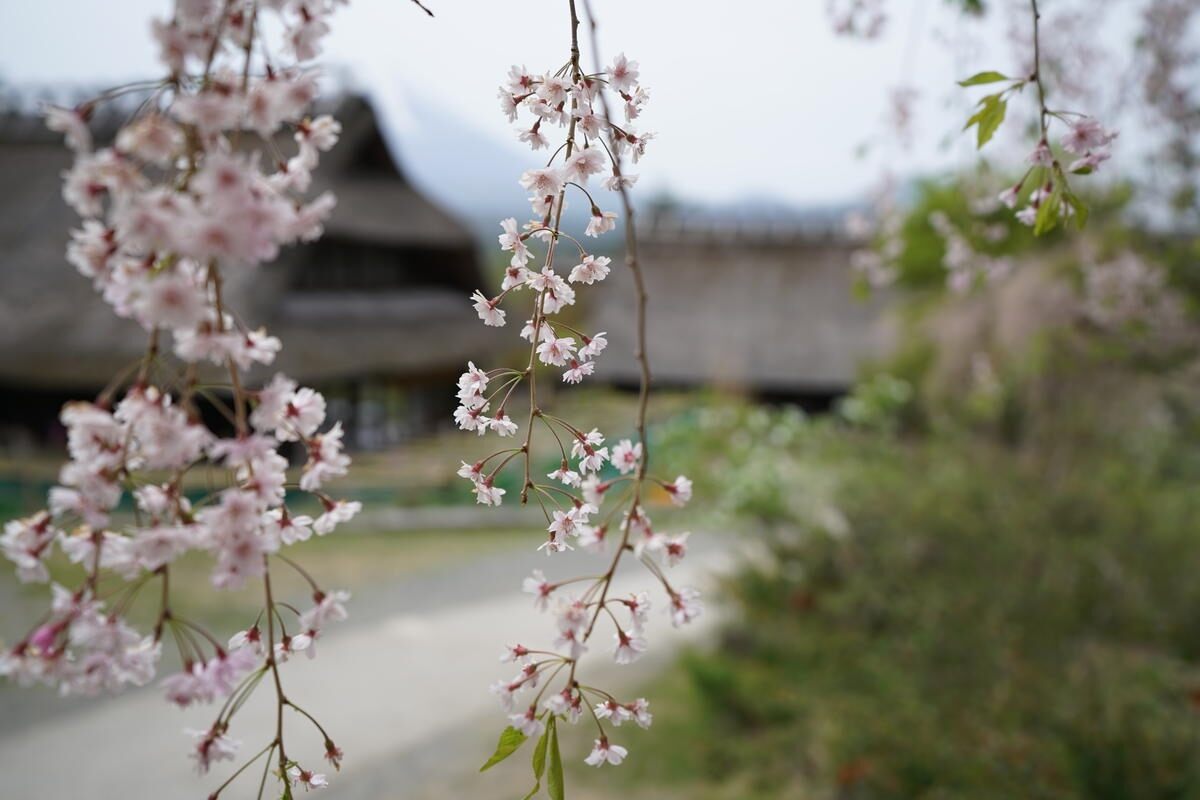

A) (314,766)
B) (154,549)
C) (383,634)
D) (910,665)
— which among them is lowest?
(383,634)

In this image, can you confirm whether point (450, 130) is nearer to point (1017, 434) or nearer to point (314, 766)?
point (1017, 434)

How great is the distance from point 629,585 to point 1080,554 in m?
2.19

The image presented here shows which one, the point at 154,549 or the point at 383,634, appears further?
the point at 383,634

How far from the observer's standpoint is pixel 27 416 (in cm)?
648

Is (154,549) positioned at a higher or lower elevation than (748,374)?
higher

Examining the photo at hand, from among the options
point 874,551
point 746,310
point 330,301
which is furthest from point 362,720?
point 746,310

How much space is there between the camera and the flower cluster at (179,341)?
1.03 ft

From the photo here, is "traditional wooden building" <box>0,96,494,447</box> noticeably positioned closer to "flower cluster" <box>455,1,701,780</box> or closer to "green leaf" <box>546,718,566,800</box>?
"flower cluster" <box>455,1,701,780</box>

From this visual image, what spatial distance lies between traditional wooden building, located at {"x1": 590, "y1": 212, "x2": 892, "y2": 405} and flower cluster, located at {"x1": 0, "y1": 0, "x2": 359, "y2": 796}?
363 inches

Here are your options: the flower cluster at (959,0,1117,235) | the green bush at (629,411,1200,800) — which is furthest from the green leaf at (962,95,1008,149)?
the green bush at (629,411,1200,800)

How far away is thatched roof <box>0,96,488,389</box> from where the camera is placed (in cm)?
591

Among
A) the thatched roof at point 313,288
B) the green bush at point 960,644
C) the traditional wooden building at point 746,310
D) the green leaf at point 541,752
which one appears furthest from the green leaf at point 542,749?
the traditional wooden building at point 746,310

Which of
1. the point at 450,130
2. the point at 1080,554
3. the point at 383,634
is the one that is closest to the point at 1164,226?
the point at 1080,554

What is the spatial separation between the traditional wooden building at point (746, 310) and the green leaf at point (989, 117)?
9006mm
